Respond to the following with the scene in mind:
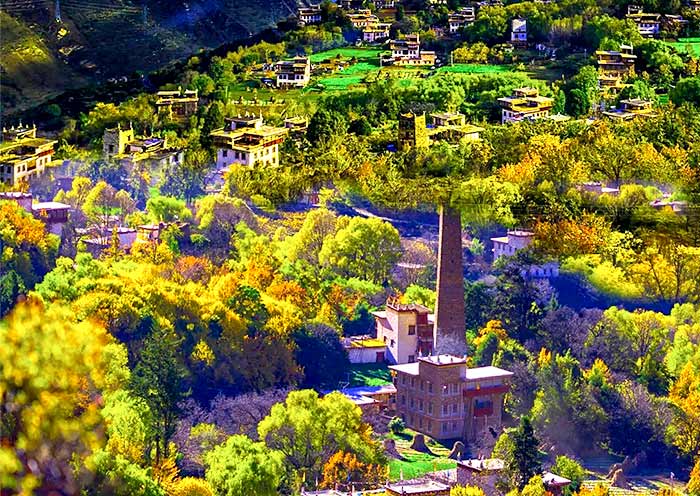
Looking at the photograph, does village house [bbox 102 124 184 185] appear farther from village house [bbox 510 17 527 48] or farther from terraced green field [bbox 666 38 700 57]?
terraced green field [bbox 666 38 700 57]

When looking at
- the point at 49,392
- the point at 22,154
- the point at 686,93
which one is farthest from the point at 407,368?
the point at 686,93

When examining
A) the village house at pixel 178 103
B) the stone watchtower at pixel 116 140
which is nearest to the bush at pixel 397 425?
the stone watchtower at pixel 116 140

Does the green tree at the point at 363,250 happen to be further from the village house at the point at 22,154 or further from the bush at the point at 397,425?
the village house at the point at 22,154

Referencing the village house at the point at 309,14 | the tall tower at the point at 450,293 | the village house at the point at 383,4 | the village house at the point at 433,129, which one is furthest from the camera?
the village house at the point at 383,4

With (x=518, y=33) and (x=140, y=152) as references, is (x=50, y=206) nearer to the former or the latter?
(x=140, y=152)

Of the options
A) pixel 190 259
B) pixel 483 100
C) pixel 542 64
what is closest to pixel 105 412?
pixel 190 259
